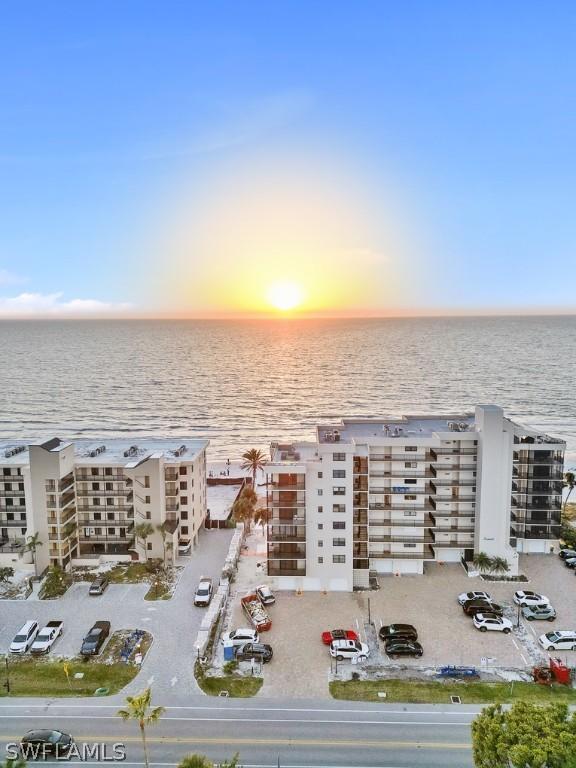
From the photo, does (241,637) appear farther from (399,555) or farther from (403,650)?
(399,555)

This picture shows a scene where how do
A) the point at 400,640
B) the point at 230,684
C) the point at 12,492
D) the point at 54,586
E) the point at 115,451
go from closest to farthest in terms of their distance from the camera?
the point at 230,684, the point at 400,640, the point at 54,586, the point at 12,492, the point at 115,451

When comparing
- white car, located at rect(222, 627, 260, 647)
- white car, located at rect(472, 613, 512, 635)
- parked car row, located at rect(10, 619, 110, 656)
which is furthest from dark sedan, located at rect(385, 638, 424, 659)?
parked car row, located at rect(10, 619, 110, 656)

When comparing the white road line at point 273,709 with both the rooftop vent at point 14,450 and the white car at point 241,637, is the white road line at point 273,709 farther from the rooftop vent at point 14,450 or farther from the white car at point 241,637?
the rooftop vent at point 14,450

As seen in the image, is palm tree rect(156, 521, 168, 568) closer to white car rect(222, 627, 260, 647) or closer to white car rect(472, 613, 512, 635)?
white car rect(222, 627, 260, 647)

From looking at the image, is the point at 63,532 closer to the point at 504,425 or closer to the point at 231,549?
the point at 231,549

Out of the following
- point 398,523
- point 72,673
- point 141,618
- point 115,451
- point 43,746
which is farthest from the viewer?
point 115,451

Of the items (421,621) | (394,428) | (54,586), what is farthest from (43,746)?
(394,428)
